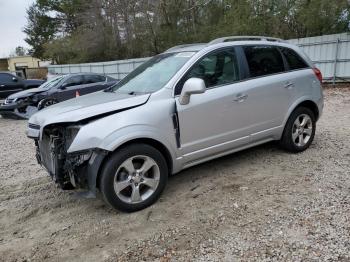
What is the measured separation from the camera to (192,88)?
367cm

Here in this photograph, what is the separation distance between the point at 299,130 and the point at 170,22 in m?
22.1

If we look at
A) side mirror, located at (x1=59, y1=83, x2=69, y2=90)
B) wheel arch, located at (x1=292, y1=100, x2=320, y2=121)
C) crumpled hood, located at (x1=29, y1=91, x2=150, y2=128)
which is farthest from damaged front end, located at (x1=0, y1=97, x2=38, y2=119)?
wheel arch, located at (x1=292, y1=100, x2=320, y2=121)

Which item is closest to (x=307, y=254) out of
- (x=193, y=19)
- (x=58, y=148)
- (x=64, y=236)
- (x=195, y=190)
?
(x=195, y=190)

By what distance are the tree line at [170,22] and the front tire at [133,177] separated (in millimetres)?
13392

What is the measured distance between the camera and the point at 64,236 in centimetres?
338

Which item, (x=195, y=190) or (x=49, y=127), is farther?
(x=195, y=190)

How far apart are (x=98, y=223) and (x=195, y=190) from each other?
126cm

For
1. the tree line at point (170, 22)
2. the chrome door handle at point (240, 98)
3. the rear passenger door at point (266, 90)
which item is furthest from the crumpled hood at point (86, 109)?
the tree line at point (170, 22)

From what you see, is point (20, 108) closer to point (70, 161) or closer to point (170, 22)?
point (70, 161)

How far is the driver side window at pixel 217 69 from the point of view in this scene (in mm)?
4121

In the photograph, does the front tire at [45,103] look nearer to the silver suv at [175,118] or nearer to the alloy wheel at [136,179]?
the silver suv at [175,118]

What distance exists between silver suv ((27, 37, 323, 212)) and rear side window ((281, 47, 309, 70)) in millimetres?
17

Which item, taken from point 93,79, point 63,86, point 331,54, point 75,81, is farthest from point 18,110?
point 331,54

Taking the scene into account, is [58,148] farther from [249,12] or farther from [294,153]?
[249,12]
